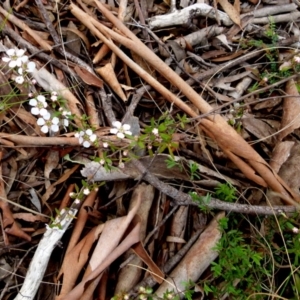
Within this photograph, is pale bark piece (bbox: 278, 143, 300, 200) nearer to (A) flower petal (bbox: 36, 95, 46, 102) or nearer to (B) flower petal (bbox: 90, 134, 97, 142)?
(B) flower petal (bbox: 90, 134, 97, 142)

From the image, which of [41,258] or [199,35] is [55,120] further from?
[199,35]

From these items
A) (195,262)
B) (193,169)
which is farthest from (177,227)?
(193,169)

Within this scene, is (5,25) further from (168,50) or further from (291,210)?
(291,210)

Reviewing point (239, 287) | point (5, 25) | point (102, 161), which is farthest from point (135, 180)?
point (5, 25)

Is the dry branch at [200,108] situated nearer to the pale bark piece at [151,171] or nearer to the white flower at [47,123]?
the pale bark piece at [151,171]

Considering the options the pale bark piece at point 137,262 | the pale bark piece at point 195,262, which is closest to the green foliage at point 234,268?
the pale bark piece at point 195,262
